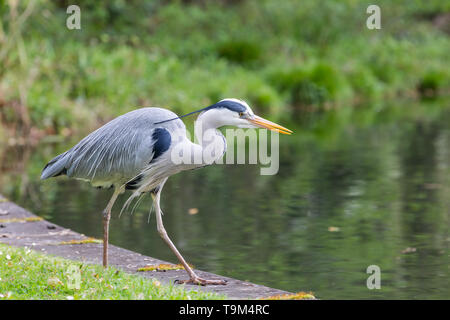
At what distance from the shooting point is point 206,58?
27.8 metres

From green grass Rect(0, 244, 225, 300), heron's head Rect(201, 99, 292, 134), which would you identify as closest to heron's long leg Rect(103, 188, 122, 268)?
green grass Rect(0, 244, 225, 300)

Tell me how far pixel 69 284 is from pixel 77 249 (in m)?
2.17

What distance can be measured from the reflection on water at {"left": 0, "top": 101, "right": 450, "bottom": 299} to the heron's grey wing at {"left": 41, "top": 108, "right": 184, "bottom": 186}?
1.82m

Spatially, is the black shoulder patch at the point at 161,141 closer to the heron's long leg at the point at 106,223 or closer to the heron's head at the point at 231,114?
the heron's head at the point at 231,114

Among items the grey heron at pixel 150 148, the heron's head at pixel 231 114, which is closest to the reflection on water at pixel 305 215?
the grey heron at pixel 150 148

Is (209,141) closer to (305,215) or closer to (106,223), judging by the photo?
(106,223)

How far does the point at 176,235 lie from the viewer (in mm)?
10719

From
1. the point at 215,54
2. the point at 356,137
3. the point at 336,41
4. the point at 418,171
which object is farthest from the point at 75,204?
the point at 336,41

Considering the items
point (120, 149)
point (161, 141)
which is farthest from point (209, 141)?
point (120, 149)

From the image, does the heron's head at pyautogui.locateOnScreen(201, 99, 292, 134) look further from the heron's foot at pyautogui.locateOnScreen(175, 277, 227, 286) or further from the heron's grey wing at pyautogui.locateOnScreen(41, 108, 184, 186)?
the heron's foot at pyautogui.locateOnScreen(175, 277, 227, 286)

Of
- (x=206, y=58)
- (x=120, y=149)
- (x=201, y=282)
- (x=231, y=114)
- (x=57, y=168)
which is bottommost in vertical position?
(x=201, y=282)

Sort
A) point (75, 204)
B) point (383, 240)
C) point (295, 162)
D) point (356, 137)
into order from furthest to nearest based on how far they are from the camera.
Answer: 1. point (356, 137)
2. point (295, 162)
3. point (75, 204)
4. point (383, 240)
